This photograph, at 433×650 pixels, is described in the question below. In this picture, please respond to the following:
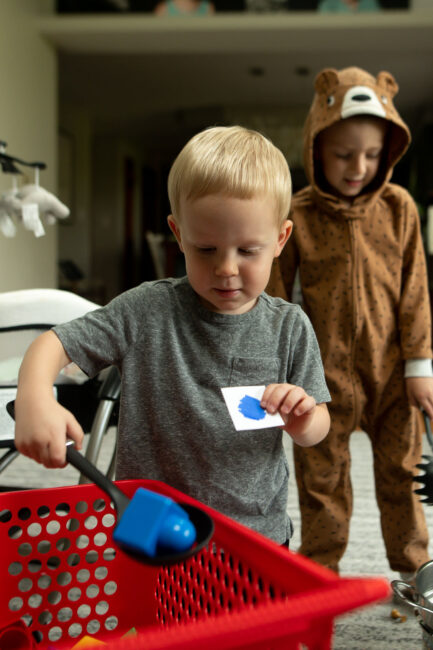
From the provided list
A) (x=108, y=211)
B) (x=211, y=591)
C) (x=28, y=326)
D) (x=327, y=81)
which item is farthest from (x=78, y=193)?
(x=211, y=591)

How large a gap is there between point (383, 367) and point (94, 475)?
2.63 feet

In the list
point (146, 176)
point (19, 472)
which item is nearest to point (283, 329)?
point (19, 472)

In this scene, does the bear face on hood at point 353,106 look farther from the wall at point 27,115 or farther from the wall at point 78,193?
the wall at point 78,193

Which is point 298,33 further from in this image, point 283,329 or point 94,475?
point 94,475

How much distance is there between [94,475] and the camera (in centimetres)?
53

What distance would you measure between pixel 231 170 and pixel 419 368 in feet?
2.23

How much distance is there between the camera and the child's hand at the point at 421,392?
1.12 meters

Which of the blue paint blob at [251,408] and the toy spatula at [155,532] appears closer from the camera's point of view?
the toy spatula at [155,532]

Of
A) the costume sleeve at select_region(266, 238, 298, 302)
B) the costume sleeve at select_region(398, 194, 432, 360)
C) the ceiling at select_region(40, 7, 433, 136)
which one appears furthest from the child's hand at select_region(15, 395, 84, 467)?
the ceiling at select_region(40, 7, 433, 136)

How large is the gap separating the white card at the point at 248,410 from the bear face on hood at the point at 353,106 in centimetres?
69

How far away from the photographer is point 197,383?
0.73 m

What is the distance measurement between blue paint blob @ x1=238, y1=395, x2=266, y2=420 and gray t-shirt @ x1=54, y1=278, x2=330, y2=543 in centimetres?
8

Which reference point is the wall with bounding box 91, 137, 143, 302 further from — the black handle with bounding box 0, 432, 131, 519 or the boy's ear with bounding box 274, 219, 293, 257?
the black handle with bounding box 0, 432, 131, 519

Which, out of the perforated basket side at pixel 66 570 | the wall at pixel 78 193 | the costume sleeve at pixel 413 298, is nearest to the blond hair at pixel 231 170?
the perforated basket side at pixel 66 570
